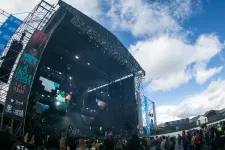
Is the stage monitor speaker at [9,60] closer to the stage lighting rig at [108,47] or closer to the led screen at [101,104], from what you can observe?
the stage lighting rig at [108,47]

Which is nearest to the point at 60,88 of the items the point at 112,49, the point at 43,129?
the point at 43,129

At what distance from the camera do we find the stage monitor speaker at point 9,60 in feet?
40.5

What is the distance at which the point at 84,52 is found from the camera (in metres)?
24.3

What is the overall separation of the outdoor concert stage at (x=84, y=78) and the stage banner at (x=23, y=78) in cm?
443

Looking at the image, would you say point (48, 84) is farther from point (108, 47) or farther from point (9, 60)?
point (9, 60)

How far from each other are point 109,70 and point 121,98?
4.92m

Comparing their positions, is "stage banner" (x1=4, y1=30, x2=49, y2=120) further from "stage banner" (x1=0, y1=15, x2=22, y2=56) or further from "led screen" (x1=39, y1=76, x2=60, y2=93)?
"led screen" (x1=39, y1=76, x2=60, y2=93)

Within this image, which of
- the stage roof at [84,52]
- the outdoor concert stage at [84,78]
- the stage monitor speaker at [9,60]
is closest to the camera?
the stage monitor speaker at [9,60]

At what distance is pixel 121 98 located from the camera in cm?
2964

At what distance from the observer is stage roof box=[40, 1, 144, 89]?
19406 mm

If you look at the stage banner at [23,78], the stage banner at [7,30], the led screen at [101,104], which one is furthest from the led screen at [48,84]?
the stage banner at [7,30]

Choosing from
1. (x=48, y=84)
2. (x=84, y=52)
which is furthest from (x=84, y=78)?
(x=48, y=84)

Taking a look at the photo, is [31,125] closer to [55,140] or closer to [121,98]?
[55,140]

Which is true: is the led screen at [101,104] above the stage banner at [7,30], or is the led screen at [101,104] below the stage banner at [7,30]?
below
